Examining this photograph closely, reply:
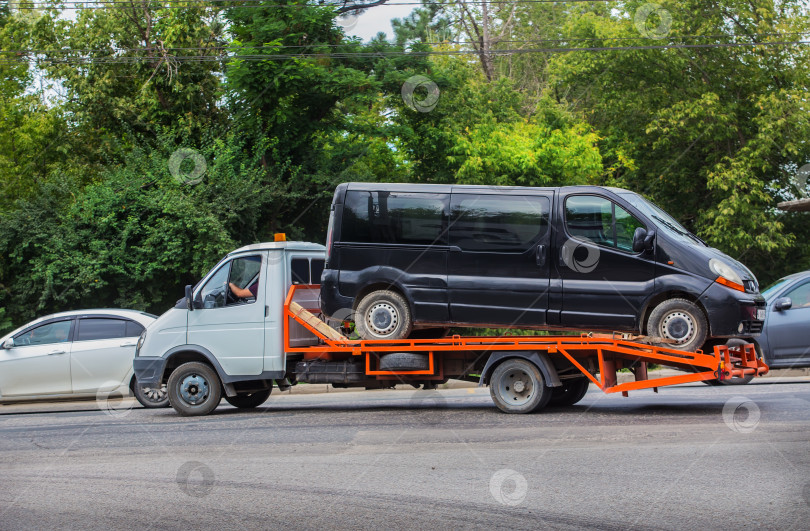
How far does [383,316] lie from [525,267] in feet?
6.19

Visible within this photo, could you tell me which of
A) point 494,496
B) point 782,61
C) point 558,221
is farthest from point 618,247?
point 782,61

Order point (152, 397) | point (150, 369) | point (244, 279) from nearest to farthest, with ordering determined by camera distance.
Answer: point (244, 279) → point (150, 369) → point (152, 397)

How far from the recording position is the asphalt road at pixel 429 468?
613 centimetres

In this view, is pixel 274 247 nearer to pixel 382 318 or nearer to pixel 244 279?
pixel 244 279

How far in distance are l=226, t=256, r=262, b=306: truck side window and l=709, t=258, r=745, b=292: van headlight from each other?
5.68 m

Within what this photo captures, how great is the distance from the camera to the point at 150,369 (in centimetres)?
1202

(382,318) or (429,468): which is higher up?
(382,318)

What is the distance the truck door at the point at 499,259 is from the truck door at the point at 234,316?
269 cm

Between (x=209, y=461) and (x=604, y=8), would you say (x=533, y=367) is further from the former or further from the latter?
(x=604, y=8)

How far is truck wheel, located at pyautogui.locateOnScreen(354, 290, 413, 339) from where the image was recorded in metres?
11.0

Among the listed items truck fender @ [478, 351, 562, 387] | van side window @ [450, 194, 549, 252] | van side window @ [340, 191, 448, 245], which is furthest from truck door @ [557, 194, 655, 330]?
van side window @ [340, 191, 448, 245]

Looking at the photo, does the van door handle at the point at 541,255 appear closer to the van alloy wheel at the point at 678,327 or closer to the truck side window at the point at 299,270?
the van alloy wheel at the point at 678,327

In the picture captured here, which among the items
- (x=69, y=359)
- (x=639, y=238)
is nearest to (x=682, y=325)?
(x=639, y=238)

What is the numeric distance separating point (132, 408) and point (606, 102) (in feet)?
76.3
